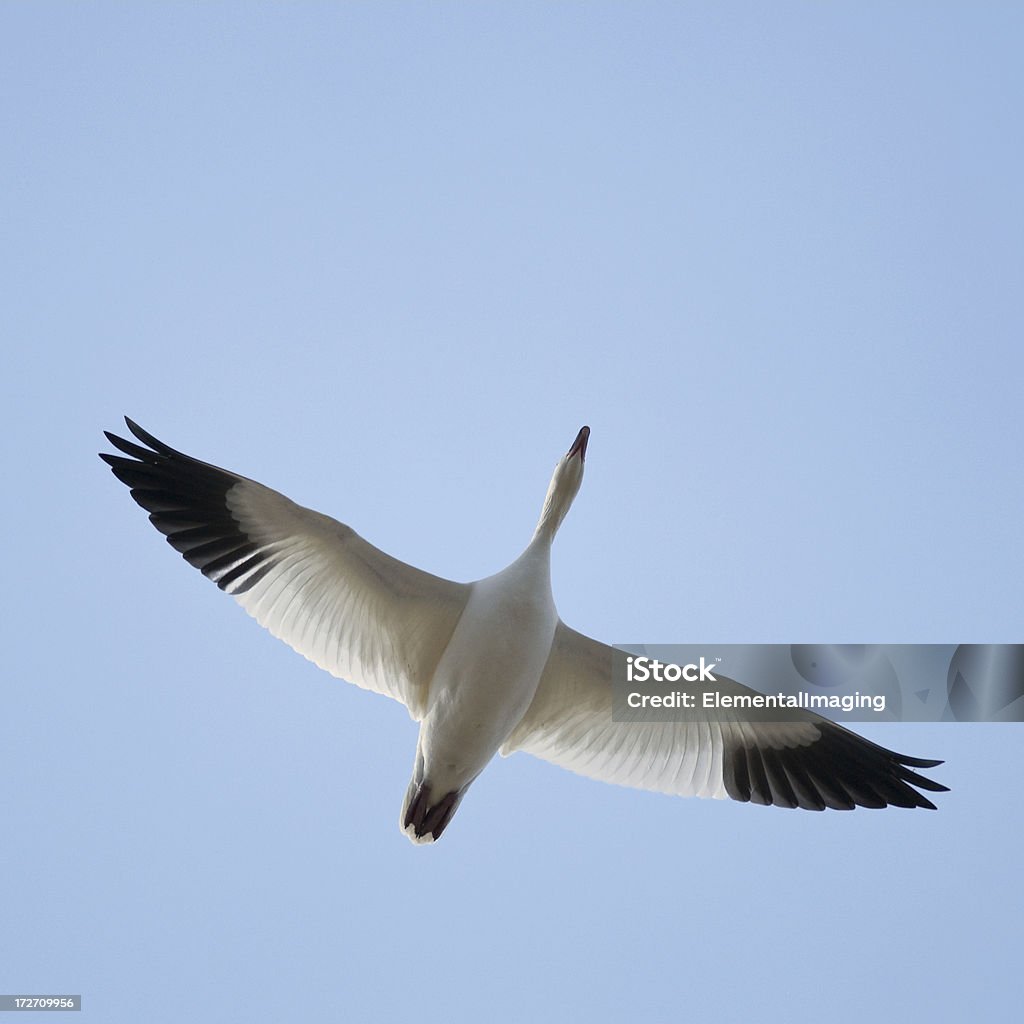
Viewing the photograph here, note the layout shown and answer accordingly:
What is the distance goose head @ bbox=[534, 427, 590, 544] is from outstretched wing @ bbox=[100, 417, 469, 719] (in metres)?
1.15

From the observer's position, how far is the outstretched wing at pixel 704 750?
9992 mm

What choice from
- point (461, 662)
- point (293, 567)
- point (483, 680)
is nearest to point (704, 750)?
point (483, 680)

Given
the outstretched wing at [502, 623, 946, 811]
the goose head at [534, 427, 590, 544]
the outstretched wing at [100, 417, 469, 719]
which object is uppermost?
the goose head at [534, 427, 590, 544]

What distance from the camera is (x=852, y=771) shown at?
10.0 metres

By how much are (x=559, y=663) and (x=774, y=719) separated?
5.55 feet

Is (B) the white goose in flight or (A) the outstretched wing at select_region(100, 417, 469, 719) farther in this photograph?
(A) the outstretched wing at select_region(100, 417, 469, 719)

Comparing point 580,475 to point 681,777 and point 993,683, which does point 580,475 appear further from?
point 993,683

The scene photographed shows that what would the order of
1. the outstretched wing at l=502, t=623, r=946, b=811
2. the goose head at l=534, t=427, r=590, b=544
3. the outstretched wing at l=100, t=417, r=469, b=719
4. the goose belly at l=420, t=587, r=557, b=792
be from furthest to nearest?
the goose head at l=534, t=427, r=590, b=544, the outstretched wing at l=502, t=623, r=946, b=811, the outstretched wing at l=100, t=417, r=469, b=719, the goose belly at l=420, t=587, r=557, b=792

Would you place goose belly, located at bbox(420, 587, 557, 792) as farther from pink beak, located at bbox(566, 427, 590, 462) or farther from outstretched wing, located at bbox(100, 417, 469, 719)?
pink beak, located at bbox(566, 427, 590, 462)

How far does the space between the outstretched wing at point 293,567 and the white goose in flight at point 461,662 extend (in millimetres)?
10

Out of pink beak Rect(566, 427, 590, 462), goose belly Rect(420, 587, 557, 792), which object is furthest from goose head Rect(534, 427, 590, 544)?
goose belly Rect(420, 587, 557, 792)

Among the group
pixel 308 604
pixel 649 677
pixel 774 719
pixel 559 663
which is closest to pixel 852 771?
pixel 774 719

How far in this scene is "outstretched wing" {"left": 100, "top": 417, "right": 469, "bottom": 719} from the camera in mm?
9648

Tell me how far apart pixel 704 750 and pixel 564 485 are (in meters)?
2.36
